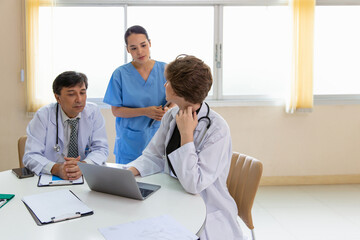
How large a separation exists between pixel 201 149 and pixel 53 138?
895 mm

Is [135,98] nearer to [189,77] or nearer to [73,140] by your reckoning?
[73,140]

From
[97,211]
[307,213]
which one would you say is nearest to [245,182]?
[97,211]

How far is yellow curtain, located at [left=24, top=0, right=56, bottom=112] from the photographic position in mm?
3580

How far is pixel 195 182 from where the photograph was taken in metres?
1.47

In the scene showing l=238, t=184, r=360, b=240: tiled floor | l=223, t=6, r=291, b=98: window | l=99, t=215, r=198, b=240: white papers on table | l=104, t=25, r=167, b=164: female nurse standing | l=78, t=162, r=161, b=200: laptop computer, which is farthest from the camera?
l=223, t=6, r=291, b=98: window

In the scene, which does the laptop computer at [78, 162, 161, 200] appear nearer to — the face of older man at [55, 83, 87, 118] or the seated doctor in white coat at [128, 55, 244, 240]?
the seated doctor in white coat at [128, 55, 244, 240]

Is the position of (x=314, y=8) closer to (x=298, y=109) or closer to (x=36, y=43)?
(x=298, y=109)

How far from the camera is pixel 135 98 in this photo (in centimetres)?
251

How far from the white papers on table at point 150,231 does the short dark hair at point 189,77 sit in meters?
0.59

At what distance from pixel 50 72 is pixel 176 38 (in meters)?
1.34

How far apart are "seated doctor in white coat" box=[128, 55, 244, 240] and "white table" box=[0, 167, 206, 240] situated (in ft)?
0.34

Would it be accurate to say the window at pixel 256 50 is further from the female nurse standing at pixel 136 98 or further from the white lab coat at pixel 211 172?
the white lab coat at pixel 211 172

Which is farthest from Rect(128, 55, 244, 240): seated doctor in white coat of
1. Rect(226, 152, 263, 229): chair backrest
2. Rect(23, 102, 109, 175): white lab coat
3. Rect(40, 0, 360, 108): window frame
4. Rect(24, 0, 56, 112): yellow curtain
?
Rect(24, 0, 56, 112): yellow curtain

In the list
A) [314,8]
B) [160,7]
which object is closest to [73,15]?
[160,7]
